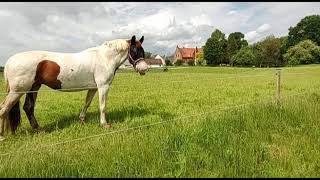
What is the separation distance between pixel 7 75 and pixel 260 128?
16.9ft

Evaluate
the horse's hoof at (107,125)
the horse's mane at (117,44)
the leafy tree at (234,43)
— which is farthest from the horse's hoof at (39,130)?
the leafy tree at (234,43)

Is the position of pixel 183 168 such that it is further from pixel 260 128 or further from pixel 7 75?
pixel 7 75

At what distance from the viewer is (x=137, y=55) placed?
900cm

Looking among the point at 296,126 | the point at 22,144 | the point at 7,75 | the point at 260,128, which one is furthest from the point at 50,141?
the point at 296,126

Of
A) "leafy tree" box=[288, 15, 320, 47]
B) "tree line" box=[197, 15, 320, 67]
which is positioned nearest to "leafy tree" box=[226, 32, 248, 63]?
"tree line" box=[197, 15, 320, 67]

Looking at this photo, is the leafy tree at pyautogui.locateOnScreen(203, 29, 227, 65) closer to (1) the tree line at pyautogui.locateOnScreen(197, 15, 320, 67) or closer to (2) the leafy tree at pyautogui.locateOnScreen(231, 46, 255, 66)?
(1) the tree line at pyautogui.locateOnScreen(197, 15, 320, 67)

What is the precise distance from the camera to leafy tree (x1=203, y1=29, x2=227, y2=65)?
107750mm

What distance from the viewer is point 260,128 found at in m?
6.69

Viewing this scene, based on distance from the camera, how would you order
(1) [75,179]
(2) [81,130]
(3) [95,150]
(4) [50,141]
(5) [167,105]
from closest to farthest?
(1) [75,179] < (3) [95,150] < (4) [50,141] < (2) [81,130] < (5) [167,105]

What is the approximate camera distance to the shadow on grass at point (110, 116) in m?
8.81

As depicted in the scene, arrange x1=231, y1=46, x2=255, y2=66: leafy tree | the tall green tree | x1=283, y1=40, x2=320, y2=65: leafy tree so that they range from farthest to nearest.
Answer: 1. x1=231, y1=46, x2=255, y2=66: leafy tree
2. the tall green tree
3. x1=283, y1=40, x2=320, y2=65: leafy tree

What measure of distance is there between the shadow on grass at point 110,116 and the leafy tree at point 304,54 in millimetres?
76999

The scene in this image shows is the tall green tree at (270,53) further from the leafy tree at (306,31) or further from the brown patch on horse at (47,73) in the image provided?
the brown patch on horse at (47,73)

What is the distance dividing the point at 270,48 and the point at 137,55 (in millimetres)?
96474
